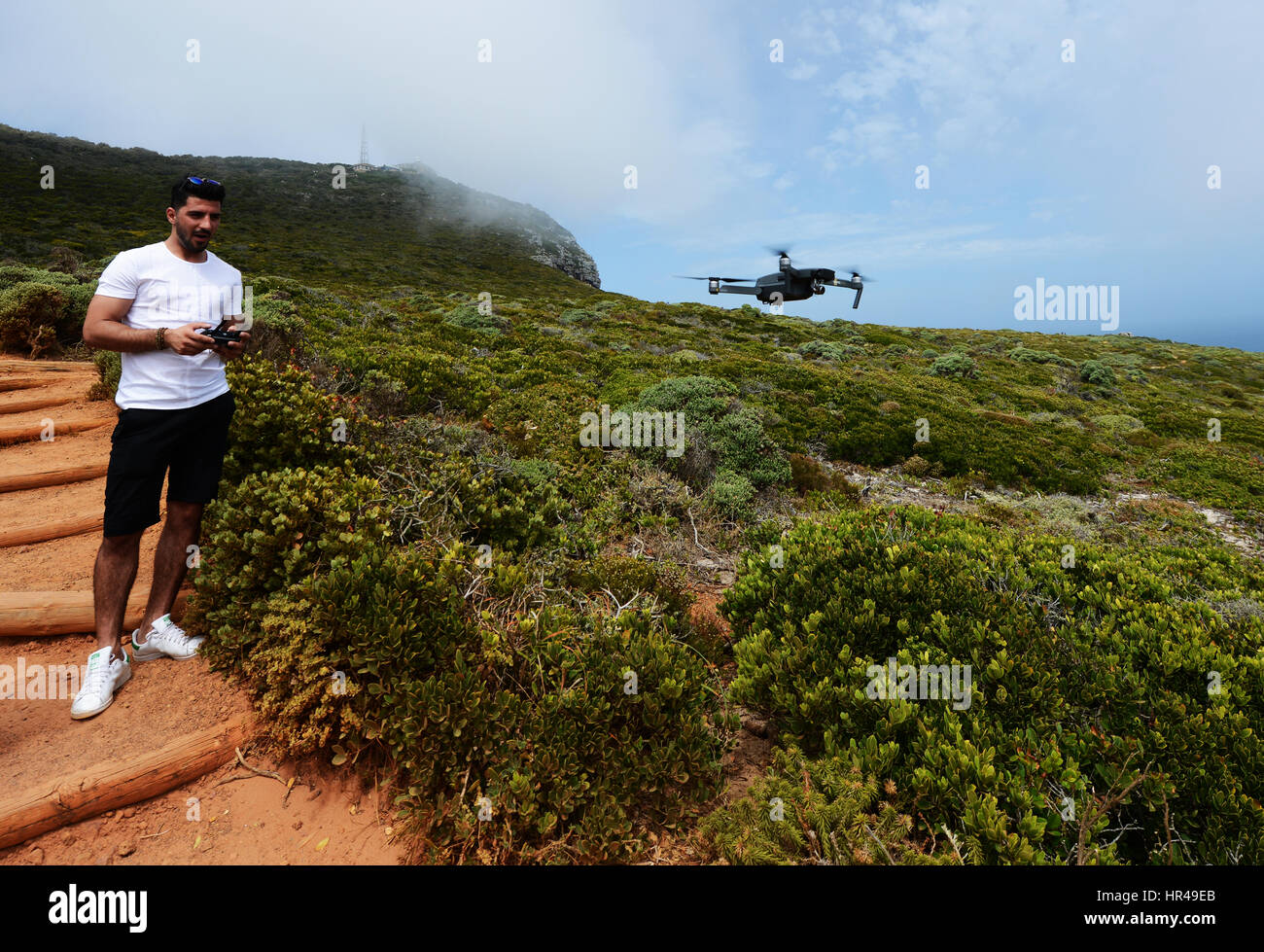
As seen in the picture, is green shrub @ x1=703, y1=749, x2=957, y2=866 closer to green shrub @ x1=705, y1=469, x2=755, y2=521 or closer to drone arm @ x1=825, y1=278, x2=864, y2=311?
green shrub @ x1=705, y1=469, x2=755, y2=521

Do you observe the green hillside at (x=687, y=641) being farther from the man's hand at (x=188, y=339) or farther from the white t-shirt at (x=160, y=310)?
the man's hand at (x=188, y=339)

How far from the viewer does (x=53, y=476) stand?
5797mm

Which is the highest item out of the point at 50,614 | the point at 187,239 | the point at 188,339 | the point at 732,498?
the point at 187,239

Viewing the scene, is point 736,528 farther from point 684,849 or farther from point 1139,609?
point 684,849

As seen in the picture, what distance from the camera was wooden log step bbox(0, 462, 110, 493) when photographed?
5621mm

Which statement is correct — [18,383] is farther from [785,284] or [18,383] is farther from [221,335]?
[785,284]

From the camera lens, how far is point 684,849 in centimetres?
289

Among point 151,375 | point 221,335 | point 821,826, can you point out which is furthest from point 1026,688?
point 151,375

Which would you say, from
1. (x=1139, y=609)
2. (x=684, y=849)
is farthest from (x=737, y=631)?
(x=1139, y=609)

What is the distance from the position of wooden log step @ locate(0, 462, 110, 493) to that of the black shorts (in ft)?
10.4

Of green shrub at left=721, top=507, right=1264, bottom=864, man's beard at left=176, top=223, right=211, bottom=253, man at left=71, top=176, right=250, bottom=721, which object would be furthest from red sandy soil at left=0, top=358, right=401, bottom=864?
man's beard at left=176, top=223, right=211, bottom=253

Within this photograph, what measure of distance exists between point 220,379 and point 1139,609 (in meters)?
6.80

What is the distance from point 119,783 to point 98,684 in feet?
2.62

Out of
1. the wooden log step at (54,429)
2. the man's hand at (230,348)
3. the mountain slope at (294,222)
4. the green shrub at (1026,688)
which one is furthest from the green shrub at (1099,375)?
the mountain slope at (294,222)
